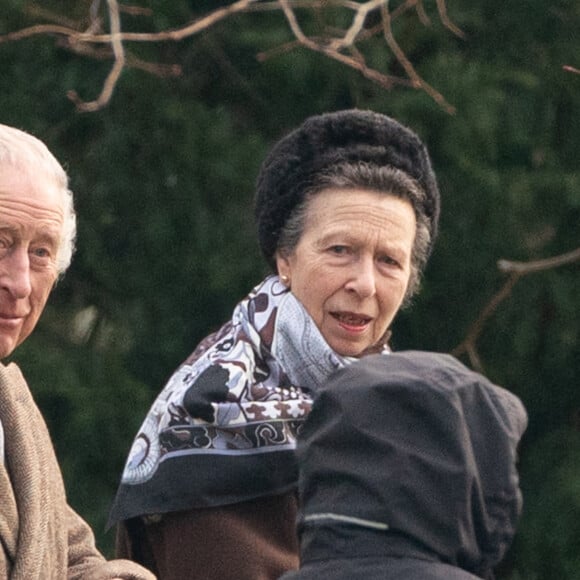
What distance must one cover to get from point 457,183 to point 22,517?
3729mm

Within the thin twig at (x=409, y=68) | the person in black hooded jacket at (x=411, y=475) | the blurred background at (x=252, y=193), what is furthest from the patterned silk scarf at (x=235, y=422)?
the blurred background at (x=252, y=193)

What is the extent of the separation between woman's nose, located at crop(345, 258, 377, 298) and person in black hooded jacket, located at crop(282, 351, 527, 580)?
138 cm

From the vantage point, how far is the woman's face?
4047mm

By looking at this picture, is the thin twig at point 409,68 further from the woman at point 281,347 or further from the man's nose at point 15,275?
the man's nose at point 15,275

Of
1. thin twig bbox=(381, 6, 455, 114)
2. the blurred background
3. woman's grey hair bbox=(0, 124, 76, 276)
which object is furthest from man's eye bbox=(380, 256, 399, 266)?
the blurred background

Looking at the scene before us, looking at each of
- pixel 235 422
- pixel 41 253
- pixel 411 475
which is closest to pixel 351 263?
pixel 235 422

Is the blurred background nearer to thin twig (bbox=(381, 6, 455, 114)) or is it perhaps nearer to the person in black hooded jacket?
thin twig (bbox=(381, 6, 455, 114))

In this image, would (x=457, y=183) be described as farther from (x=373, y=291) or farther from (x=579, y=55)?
(x=373, y=291)

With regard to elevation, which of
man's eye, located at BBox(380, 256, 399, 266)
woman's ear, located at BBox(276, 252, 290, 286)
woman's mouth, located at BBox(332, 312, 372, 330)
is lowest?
woman's mouth, located at BBox(332, 312, 372, 330)

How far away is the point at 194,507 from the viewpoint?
3.94 meters

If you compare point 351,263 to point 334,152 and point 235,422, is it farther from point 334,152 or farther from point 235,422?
point 235,422

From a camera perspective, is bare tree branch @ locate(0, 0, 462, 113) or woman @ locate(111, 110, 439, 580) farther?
bare tree branch @ locate(0, 0, 462, 113)

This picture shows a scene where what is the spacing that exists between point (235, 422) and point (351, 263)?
1.40ft

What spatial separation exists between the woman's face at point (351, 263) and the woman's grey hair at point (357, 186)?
1 centimetres
